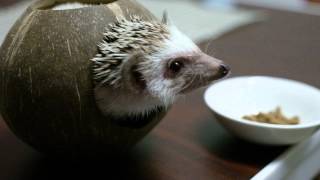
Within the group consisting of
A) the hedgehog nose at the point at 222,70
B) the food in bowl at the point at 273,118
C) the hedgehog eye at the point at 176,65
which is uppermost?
the hedgehog eye at the point at 176,65

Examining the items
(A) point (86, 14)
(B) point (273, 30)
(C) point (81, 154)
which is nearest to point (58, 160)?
(C) point (81, 154)

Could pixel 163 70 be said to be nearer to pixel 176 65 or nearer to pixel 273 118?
pixel 176 65

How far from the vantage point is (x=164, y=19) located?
52 cm

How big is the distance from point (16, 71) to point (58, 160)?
134 mm

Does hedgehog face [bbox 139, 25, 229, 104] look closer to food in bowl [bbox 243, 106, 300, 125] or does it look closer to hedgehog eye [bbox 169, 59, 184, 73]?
hedgehog eye [bbox 169, 59, 184, 73]

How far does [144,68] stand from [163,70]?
0.06 feet

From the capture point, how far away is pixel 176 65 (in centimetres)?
46

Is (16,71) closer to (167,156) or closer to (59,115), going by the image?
(59,115)

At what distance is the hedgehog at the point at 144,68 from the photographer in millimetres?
450

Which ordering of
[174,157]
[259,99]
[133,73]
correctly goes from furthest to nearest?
[259,99]
[174,157]
[133,73]

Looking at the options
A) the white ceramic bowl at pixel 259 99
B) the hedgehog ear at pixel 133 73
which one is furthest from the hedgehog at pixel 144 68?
the white ceramic bowl at pixel 259 99

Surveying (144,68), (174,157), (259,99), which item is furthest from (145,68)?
(259,99)

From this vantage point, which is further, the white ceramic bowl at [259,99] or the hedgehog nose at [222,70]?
the white ceramic bowl at [259,99]

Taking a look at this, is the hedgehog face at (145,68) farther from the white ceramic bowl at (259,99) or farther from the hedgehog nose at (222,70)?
the white ceramic bowl at (259,99)
